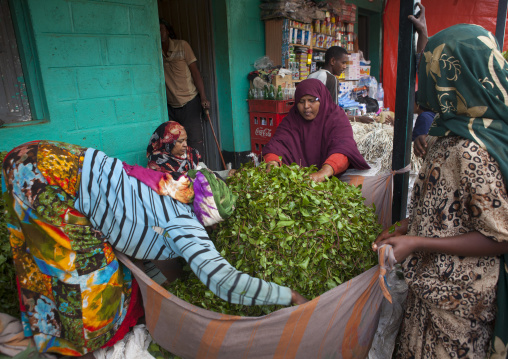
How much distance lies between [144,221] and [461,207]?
1.29 m

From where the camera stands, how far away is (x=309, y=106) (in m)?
3.00

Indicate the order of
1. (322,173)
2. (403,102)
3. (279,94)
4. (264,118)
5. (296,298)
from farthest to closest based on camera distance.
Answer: (264,118), (279,94), (322,173), (403,102), (296,298)

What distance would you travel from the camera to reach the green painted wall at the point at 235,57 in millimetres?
4590

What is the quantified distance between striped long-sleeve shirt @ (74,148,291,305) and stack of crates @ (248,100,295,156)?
3.22 m

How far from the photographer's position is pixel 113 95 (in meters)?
3.36

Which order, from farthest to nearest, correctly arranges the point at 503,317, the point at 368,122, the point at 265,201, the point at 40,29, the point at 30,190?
the point at 368,122, the point at 40,29, the point at 265,201, the point at 30,190, the point at 503,317

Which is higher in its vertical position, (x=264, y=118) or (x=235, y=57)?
(x=235, y=57)

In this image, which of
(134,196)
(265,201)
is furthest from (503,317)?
(134,196)

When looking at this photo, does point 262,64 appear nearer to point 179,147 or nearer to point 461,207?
point 179,147

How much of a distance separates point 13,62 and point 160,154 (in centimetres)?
137

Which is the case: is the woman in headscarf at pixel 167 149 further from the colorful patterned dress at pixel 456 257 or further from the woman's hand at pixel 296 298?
the colorful patterned dress at pixel 456 257

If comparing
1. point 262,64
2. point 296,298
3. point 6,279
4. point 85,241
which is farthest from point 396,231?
point 262,64

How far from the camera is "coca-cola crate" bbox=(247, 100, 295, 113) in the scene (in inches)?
182

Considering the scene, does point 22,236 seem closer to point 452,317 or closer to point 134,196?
point 134,196
